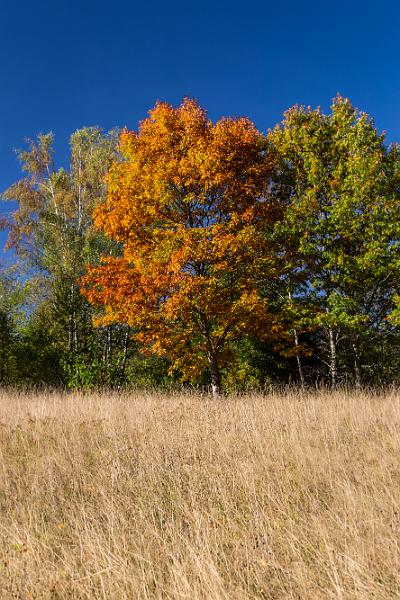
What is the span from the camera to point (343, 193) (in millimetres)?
14234

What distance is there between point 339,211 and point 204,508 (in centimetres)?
1123

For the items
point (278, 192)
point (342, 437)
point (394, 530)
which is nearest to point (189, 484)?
point (394, 530)

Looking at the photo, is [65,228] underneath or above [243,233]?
above

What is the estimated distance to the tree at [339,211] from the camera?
13.6m

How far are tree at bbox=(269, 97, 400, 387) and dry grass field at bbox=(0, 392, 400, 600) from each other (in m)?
6.79

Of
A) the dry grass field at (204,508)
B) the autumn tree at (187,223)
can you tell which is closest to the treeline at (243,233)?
the autumn tree at (187,223)

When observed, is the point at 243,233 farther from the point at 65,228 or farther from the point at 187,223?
the point at 65,228

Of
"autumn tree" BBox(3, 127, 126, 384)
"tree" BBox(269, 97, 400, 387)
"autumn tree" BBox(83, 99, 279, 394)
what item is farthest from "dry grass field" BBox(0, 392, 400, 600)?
"autumn tree" BBox(3, 127, 126, 384)

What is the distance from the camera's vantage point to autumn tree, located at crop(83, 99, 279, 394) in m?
12.2

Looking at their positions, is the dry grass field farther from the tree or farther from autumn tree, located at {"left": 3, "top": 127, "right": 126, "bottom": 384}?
autumn tree, located at {"left": 3, "top": 127, "right": 126, "bottom": 384}

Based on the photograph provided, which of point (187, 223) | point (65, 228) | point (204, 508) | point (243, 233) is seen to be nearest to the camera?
point (204, 508)

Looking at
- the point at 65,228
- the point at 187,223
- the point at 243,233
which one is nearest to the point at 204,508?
the point at 243,233

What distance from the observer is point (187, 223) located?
44.4 feet

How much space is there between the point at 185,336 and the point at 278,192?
19.7 feet
